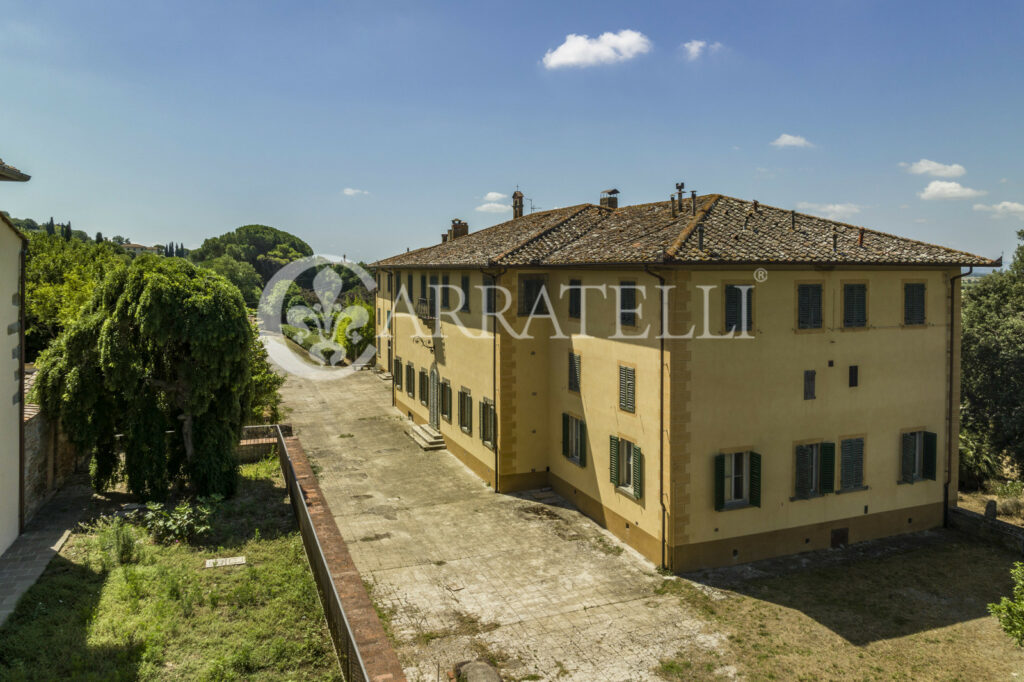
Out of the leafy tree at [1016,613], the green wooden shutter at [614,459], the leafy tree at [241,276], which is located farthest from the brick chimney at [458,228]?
the leafy tree at [241,276]

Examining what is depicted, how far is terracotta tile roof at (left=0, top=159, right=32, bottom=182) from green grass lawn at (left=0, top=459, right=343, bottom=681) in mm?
7618

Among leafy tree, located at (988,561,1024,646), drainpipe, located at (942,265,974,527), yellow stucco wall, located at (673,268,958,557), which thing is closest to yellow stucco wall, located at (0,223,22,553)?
yellow stucco wall, located at (673,268,958,557)

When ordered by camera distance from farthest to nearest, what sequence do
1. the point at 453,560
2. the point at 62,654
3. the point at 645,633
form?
the point at 453,560 → the point at 645,633 → the point at 62,654

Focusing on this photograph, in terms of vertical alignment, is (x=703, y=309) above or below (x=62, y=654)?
above

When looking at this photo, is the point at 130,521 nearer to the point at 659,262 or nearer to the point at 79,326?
the point at 79,326

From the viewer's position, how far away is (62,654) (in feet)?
34.4

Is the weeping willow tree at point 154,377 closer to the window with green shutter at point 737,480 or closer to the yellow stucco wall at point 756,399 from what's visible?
the yellow stucco wall at point 756,399

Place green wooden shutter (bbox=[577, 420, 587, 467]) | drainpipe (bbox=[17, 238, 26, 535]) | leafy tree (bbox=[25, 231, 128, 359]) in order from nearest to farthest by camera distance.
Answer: drainpipe (bbox=[17, 238, 26, 535]) < green wooden shutter (bbox=[577, 420, 587, 467]) < leafy tree (bbox=[25, 231, 128, 359])

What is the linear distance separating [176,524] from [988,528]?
1963 cm

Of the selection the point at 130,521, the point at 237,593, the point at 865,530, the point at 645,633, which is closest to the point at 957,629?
the point at 865,530

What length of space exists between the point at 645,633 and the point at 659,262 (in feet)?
23.7

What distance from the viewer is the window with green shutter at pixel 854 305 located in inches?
632

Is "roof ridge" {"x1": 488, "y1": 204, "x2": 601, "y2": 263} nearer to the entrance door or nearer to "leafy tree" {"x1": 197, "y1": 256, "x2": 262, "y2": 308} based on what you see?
the entrance door

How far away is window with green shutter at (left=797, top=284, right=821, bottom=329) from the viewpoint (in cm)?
1556
